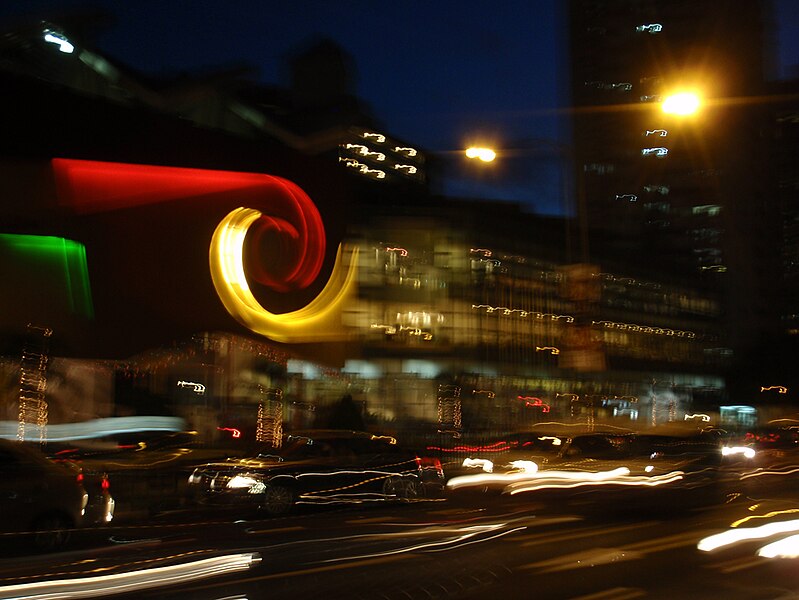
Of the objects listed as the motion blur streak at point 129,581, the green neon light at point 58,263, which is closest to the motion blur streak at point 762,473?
the motion blur streak at point 129,581

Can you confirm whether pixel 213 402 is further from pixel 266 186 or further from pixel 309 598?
pixel 309 598

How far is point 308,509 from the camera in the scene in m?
17.6

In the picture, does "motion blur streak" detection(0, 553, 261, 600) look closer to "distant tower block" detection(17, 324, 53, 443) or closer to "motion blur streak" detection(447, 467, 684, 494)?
"motion blur streak" detection(447, 467, 684, 494)

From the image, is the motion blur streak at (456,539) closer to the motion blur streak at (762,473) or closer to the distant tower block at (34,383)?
the motion blur streak at (762,473)

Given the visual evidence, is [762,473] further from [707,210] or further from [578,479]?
[707,210]

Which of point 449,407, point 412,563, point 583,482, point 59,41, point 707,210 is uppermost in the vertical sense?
point 707,210

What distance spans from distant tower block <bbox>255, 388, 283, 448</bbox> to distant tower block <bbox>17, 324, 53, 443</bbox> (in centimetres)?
674

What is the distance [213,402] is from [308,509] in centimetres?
1717

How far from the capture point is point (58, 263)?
84.5ft

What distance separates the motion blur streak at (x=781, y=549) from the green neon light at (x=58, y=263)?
2055cm

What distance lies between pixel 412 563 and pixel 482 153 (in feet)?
36.0

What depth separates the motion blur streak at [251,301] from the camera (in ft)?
95.9

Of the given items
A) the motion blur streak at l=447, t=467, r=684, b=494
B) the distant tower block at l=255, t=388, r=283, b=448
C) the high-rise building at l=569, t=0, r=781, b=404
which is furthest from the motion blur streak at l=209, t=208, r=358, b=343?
the high-rise building at l=569, t=0, r=781, b=404

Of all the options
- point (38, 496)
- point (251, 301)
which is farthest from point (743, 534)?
point (251, 301)
